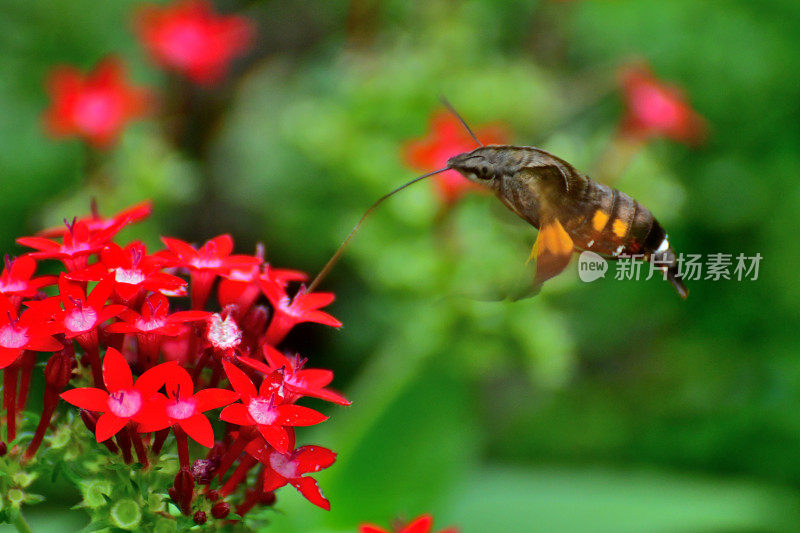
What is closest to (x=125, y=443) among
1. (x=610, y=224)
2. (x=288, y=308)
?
(x=288, y=308)

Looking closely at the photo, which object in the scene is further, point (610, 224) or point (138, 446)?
point (610, 224)

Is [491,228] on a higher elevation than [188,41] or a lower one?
lower

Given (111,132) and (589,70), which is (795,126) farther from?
(111,132)

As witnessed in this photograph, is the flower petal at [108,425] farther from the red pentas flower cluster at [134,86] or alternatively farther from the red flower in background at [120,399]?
the red pentas flower cluster at [134,86]

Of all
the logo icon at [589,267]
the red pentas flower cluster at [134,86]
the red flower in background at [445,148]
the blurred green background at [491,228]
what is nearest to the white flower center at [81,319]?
the logo icon at [589,267]

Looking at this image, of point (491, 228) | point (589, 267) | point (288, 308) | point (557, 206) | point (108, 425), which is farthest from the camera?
point (491, 228)

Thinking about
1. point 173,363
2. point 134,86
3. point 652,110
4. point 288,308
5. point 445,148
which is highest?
point 652,110

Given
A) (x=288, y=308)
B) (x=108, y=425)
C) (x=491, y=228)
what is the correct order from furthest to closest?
(x=491, y=228) → (x=288, y=308) → (x=108, y=425)

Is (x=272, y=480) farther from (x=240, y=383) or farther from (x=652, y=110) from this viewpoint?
(x=652, y=110)
